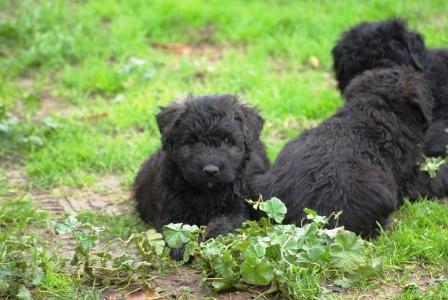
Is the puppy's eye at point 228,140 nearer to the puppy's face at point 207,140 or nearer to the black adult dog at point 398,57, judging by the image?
the puppy's face at point 207,140

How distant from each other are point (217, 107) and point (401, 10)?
537 cm

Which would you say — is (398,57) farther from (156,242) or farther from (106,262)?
(106,262)

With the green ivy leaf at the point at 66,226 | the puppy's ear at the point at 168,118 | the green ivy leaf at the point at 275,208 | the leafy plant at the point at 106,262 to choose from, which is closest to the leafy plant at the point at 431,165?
the green ivy leaf at the point at 275,208

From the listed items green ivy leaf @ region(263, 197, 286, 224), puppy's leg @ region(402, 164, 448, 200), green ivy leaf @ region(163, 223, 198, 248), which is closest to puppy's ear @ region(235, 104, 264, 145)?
green ivy leaf @ region(263, 197, 286, 224)

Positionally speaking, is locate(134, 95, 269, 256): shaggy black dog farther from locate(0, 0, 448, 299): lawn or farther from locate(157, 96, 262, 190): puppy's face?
locate(0, 0, 448, 299): lawn

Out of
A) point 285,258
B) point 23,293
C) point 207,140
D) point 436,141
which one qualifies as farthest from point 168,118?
point 436,141

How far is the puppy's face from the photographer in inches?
207

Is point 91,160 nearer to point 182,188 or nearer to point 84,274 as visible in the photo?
point 182,188

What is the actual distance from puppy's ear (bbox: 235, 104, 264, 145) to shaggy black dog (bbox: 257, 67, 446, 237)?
28 centimetres

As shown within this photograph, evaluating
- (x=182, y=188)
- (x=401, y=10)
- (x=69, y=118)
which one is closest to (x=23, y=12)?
(x=69, y=118)

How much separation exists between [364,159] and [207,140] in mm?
1124

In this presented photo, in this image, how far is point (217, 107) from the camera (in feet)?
17.7

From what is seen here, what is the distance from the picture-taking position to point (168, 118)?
5516 mm

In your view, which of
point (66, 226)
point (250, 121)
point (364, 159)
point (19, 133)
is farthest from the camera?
point (19, 133)
